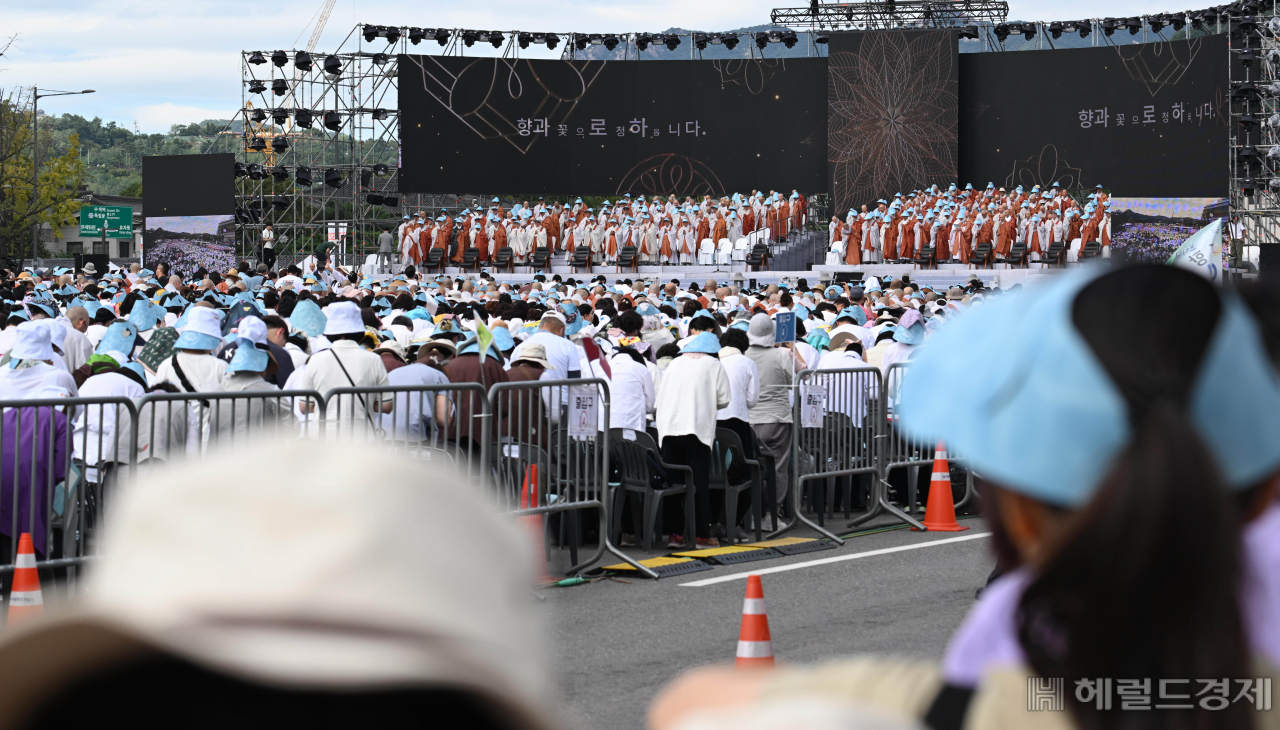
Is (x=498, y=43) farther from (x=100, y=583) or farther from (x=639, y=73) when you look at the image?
(x=100, y=583)

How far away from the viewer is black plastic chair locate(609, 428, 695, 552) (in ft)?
29.6

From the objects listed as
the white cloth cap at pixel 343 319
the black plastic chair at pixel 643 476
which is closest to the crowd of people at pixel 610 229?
the black plastic chair at pixel 643 476

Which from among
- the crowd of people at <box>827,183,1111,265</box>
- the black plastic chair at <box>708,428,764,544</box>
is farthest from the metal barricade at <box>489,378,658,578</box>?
the crowd of people at <box>827,183,1111,265</box>

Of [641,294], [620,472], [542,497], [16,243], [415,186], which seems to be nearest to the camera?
[542,497]

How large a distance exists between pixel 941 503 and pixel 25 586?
6.67 meters

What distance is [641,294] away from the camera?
1959 centimetres

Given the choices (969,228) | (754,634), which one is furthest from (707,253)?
(754,634)

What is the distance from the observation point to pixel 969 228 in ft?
122

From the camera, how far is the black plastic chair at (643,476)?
902 centimetres

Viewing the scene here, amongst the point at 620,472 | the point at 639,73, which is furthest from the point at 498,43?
the point at 620,472

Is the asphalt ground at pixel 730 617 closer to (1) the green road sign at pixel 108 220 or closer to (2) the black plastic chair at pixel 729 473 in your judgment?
(2) the black plastic chair at pixel 729 473

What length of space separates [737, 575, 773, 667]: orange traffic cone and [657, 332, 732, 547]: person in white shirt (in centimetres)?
451

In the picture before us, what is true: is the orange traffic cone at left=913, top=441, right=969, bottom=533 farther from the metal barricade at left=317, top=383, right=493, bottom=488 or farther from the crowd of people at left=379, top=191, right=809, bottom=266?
the crowd of people at left=379, top=191, right=809, bottom=266

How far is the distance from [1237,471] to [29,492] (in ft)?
19.3
